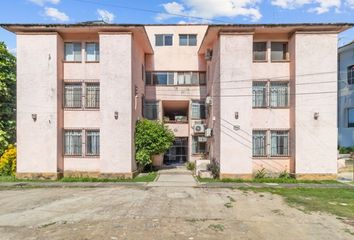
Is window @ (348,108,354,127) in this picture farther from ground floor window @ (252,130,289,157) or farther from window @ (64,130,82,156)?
window @ (64,130,82,156)

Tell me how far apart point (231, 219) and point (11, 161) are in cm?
1559

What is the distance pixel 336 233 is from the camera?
7660mm

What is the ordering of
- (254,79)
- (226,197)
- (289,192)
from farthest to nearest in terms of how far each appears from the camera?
1. (254,79)
2. (289,192)
3. (226,197)

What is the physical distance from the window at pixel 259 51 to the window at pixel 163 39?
8458 mm

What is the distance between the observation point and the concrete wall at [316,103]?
52.6ft

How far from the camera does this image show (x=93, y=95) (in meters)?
17.2

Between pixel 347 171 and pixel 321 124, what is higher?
pixel 321 124

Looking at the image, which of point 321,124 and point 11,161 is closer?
point 321,124

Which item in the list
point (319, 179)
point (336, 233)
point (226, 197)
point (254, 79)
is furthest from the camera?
point (254, 79)

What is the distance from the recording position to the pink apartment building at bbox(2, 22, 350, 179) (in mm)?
16094

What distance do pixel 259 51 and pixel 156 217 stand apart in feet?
39.7

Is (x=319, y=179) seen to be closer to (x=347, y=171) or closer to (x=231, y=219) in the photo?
(x=347, y=171)

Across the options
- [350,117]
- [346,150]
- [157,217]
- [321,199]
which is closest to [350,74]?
[350,117]

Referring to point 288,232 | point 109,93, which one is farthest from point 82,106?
point 288,232
